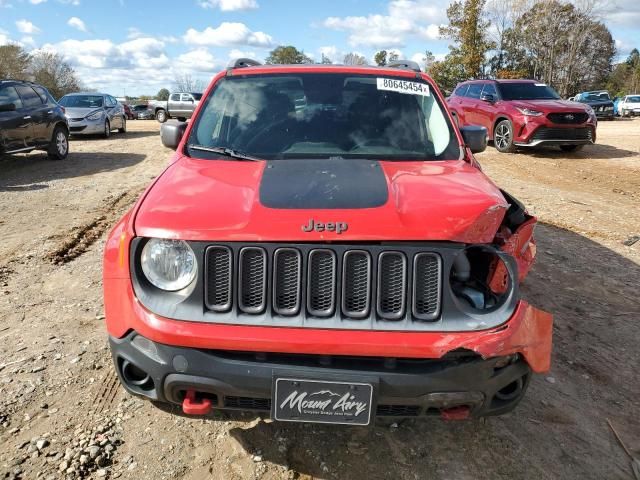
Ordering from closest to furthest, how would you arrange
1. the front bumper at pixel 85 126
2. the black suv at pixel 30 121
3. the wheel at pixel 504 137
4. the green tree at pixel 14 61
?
the black suv at pixel 30 121
the wheel at pixel 504 137
the front bumper at pixel 85 126
the green tree at pixel 14 61

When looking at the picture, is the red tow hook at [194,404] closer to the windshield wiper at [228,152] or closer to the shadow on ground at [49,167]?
the windshield wiper at [228,152]

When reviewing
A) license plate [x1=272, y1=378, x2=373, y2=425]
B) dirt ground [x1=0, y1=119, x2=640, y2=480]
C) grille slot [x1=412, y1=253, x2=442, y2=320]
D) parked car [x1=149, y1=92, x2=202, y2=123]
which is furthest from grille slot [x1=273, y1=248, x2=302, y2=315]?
parked car [x1=149, y1=92, x2=202, y2=123]

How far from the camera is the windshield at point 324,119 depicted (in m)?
3.32

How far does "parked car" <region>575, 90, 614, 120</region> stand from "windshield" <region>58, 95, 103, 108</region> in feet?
85.0

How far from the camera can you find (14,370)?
3318 mm

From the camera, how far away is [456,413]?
2270 mm

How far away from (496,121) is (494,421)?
11.5m

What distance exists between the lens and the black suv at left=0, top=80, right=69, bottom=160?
1001 centimetres

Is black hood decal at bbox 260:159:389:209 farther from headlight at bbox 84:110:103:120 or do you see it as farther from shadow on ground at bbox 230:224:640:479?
headlight at bbox 84:110:103:120

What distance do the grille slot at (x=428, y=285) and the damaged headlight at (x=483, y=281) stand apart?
11cm

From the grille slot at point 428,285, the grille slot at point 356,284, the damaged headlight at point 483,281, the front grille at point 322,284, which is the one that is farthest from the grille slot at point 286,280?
the damaged headlight at point 483,281

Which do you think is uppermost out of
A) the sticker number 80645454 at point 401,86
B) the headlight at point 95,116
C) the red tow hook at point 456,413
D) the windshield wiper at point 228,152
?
the sticker number 80645454 at point 401,86

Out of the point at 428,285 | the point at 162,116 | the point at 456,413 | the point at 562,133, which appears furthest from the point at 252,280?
the point at 162,116

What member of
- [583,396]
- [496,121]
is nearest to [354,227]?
[583,396]
